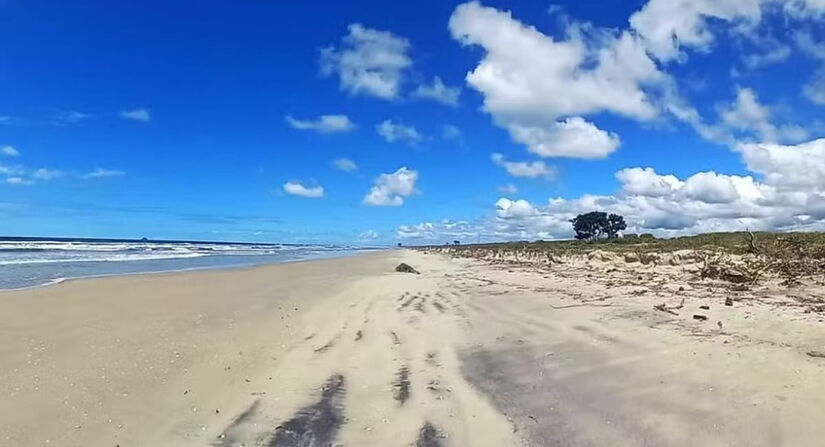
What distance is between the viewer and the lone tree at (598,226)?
75.6m

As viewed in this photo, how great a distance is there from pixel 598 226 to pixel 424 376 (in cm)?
7371

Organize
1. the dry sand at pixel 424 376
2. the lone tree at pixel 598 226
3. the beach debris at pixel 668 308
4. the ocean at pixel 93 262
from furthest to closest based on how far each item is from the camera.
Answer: the lone tree at pixel 598 226
the ocean at pixel 93 262
the beach debris at pixel 668 308
the dry sand at pixel 424 376

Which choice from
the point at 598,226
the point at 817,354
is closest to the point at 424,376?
the point at 817,354

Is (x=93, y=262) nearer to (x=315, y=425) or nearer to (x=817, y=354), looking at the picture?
(x=315, y=425)

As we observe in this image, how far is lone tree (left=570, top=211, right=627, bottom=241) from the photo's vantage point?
248ft

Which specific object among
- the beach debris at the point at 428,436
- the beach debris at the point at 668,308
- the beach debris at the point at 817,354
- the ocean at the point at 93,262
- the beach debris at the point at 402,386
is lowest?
the beach debris at the point at 428,436

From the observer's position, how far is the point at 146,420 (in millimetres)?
5398

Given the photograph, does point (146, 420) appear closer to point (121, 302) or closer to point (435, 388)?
point (435, 388)

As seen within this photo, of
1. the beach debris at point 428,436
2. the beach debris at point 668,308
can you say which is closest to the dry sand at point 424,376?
the beach debris at point 428,436

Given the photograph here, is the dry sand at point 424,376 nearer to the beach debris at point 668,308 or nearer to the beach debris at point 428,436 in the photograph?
the beach debris at point 428,436

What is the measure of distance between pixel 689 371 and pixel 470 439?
8.89ft

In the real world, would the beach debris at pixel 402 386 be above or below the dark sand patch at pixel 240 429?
above

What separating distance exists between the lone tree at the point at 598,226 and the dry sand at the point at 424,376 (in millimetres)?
66487

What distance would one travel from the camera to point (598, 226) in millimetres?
76688
